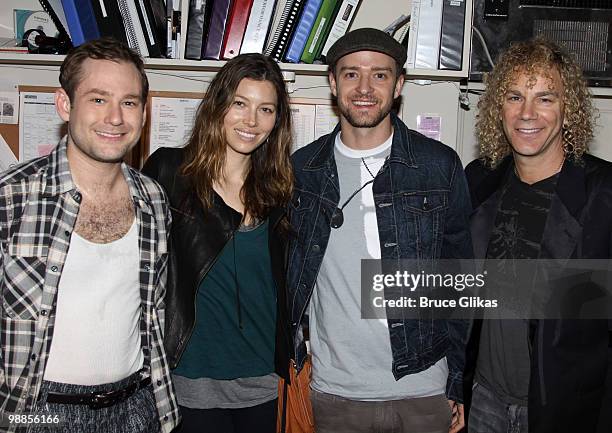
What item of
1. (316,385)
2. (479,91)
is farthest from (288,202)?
(479,91)

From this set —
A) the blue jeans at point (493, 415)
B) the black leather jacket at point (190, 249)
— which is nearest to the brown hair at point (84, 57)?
the black leather jacket at point (190, 249)

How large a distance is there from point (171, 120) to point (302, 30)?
693 millimetres

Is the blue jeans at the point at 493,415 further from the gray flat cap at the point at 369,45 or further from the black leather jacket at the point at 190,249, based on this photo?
the gray flat cap at the point at 369,45

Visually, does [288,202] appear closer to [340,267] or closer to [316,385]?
[340,267]

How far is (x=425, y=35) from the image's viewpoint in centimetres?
246

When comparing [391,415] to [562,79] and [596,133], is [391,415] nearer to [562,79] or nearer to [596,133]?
[562,79]

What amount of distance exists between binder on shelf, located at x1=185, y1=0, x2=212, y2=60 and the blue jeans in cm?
165

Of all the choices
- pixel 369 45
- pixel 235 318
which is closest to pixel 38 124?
pixel 235 318

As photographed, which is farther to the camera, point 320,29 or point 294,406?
point 320,29

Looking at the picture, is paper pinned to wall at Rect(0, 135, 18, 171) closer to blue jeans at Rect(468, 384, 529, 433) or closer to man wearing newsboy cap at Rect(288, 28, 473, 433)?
man wearing newsboy cap at Rect(288, 28, 473, 433)

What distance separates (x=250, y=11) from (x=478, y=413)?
1726 millimetres

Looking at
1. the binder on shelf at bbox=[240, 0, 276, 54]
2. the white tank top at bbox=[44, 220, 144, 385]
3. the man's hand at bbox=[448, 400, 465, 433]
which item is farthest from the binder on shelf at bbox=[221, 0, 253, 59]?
the man's hand at bbox=[448, 400, 465, 433]

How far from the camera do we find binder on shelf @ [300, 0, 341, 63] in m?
2.46

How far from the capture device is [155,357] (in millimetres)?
1726
